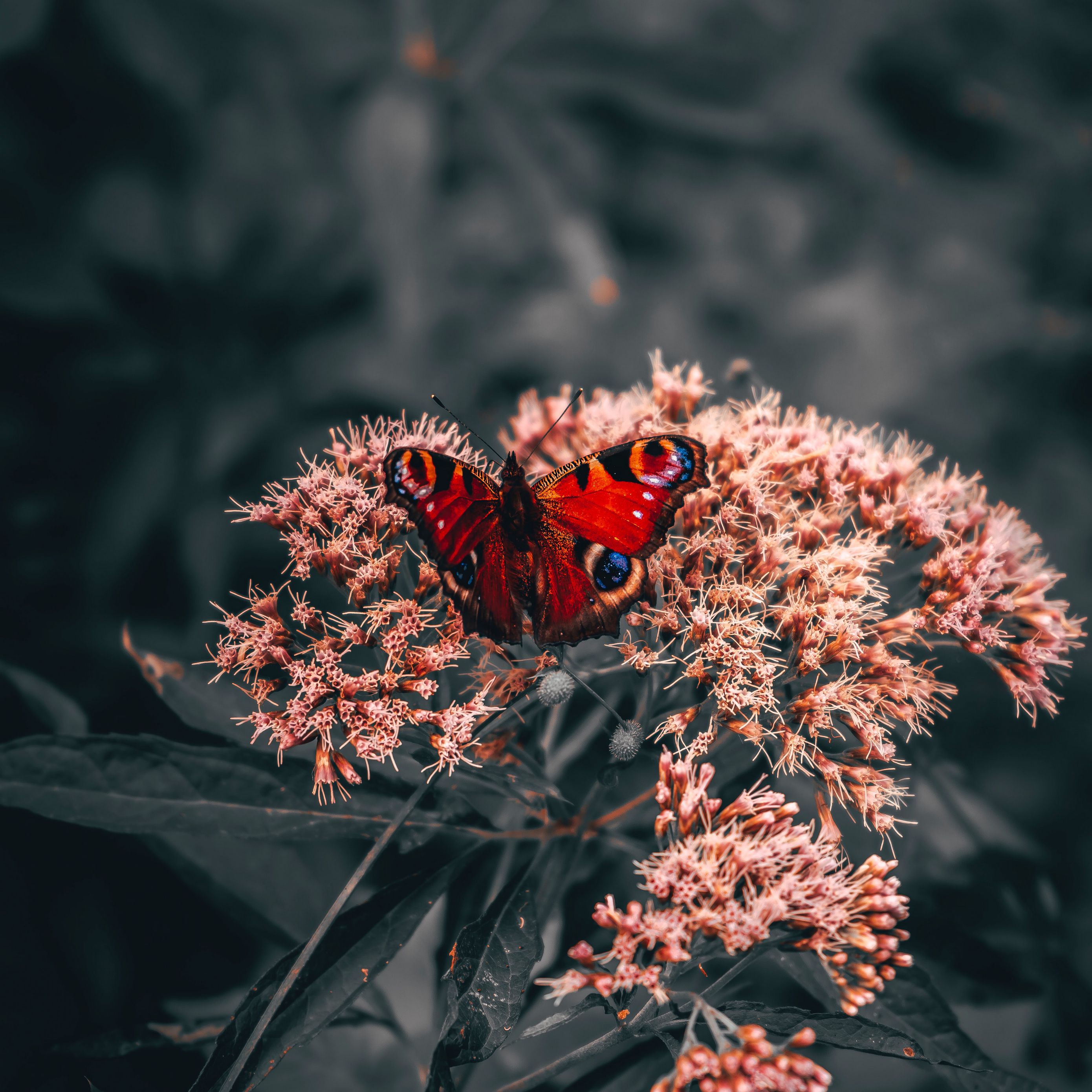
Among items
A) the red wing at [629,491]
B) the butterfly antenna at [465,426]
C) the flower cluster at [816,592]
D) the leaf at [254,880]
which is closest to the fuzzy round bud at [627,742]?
the flower cluster at [816,592]

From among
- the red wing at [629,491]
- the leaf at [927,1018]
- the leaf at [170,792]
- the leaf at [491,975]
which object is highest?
the red wing at [629,491]

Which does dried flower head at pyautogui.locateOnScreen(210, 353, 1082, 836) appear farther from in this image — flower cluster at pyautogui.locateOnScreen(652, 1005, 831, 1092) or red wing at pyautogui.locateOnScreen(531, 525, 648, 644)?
flower cluster at pyautogui.locateOnScreen(652, 1005, 831, 1092)

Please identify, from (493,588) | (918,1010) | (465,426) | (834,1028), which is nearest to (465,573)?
(493,588)

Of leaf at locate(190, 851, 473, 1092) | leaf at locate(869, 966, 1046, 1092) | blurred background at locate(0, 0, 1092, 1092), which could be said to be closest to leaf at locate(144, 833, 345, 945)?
blurred background at locate(0, 0, 1092, 1092)

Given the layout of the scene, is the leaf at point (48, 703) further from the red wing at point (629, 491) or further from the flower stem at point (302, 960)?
the red wing at point (629, 491)

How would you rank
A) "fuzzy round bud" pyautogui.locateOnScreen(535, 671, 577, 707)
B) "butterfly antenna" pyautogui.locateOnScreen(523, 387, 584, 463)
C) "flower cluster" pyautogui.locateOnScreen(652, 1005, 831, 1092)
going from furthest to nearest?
1. "butterfly antenna" pyautogui.locateOnScreen(523, 387, 584, 463)
2. "fuzzy round bud" pyautogui.locateOnScreen(535, 671, 577, 707)
3. "flower cluster" pyautogui.locateOnScreen(652, 1005, 831, 1092)

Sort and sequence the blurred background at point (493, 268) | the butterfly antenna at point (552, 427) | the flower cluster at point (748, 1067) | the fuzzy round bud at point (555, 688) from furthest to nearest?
1. the blurred background at point (493, 268)
2. the butterfly antenna at point (552, 427)
3. the fuzzy round bud at point (555, 688)
4. the flower cluster at point (748, 1067)

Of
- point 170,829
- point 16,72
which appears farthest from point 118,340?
point 170,829

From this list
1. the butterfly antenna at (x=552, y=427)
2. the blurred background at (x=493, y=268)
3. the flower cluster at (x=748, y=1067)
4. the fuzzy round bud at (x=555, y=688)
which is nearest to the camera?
the flower cluster at (x=748, y=1067)
